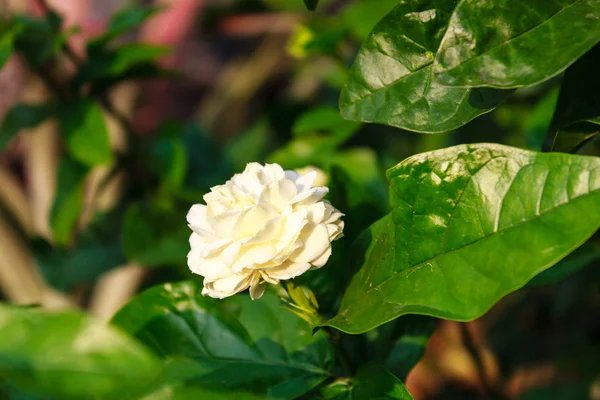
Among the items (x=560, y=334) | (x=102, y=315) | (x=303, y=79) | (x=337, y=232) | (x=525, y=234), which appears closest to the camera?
(x=525, y=234)

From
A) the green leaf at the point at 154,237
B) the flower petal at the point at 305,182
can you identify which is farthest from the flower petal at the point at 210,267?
the green leaf at the point at 154,237

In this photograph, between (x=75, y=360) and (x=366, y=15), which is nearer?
(x=75, y=360)

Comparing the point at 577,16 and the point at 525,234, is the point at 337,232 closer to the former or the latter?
the point at 525,234

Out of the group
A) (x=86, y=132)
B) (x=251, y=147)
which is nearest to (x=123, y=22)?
(x=86, y=132)

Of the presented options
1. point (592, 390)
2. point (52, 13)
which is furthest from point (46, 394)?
point (592, 390)

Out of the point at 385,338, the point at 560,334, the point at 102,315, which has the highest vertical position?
the point at 385,338

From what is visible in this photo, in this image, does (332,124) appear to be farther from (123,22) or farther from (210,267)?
(210,267)
